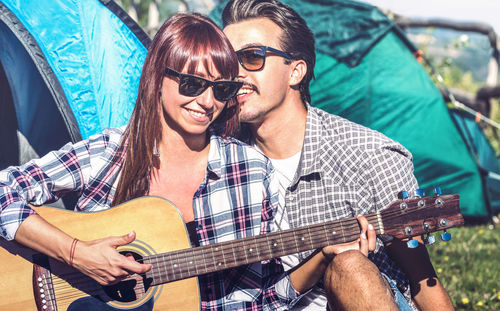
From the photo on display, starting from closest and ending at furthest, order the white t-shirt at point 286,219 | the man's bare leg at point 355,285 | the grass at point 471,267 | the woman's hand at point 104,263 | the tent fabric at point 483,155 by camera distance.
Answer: the man's bare leg at point 355,285 → the woman's hand at point 104,263 → the white t-shirt at point 286,219 → the grass at point 471,267 → the tent fabric at point 483,155

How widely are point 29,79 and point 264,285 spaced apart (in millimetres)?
2247

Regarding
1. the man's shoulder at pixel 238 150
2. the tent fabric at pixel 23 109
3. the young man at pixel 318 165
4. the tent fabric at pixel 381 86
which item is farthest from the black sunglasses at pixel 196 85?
the tent fabric at pixel 381 86

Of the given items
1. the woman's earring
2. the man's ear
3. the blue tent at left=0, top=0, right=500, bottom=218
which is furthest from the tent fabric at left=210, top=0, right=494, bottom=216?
the woman's earring

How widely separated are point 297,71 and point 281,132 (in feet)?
1.53

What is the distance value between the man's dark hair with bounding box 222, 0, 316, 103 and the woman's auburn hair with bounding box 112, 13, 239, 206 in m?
0.62

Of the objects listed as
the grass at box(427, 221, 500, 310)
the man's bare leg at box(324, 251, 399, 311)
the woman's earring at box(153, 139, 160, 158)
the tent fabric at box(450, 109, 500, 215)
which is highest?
the woman's earring at box(153, 139, 160, 158)

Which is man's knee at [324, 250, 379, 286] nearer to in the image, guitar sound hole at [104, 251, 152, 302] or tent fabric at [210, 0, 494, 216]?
guitar sound hole at [104, 251, 152, 302]

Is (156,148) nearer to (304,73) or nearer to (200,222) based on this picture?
(200,222)

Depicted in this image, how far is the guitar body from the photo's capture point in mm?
2213

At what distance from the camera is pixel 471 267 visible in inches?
155

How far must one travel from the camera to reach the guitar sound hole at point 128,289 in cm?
224

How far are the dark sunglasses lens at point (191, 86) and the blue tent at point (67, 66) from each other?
956mm

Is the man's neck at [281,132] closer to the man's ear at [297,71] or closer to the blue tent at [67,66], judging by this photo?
the man's ear at [297,71]

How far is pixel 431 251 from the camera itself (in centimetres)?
424
